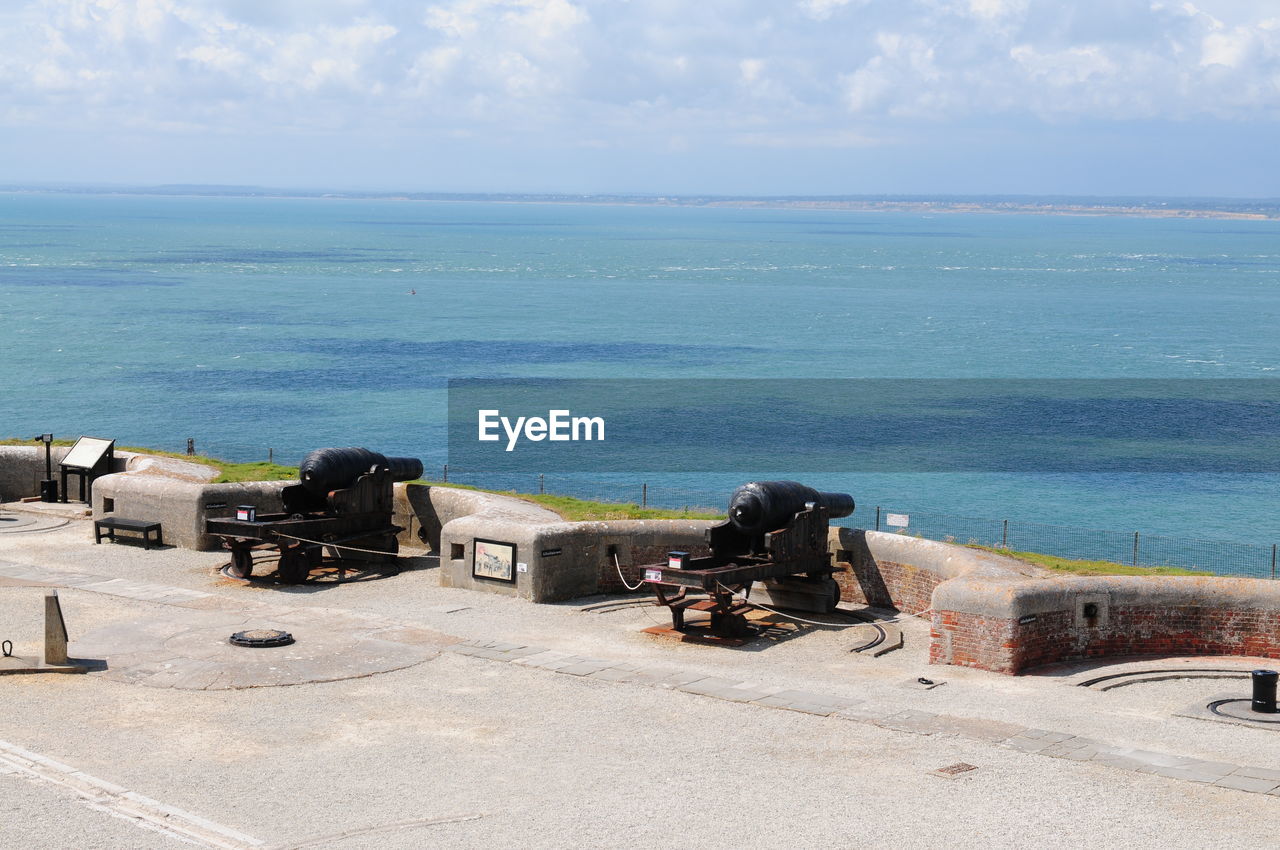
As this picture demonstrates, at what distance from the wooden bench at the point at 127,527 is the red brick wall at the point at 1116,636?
1531cm

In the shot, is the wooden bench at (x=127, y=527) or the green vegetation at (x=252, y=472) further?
the green vegetation at (x=252, y=472)

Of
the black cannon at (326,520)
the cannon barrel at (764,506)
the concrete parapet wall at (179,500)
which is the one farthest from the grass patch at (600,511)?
the cannon barrel at (764,506)

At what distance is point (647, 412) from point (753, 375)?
1631 cm

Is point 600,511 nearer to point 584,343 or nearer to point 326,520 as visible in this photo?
point 326,520

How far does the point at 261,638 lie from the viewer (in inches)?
836

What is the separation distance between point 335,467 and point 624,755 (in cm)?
1247

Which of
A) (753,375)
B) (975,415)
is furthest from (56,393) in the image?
(975,415)

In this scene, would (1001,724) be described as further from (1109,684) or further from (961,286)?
(961,286)

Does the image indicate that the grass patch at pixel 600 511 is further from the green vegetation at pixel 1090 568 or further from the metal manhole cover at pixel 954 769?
the metal manhole cover at pixel 954 769

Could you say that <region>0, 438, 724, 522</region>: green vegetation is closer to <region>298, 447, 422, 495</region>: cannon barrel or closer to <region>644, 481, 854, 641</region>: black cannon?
<region>298, 447, 422, 495</region>: cannon barrel

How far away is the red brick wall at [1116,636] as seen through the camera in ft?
66.8

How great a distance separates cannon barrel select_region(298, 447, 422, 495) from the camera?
27.3 meters

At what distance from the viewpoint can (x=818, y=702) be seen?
1886 centimetres

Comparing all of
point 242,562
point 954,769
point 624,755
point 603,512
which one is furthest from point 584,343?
point 954,769
